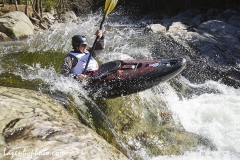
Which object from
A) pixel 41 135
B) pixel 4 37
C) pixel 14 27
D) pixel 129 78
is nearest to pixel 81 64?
pixel 129 78

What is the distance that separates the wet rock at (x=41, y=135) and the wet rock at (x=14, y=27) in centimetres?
950

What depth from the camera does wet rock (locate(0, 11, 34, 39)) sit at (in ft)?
38.4

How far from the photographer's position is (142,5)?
1282 inches

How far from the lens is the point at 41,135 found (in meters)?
2.56

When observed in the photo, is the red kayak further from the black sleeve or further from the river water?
the black sleeve

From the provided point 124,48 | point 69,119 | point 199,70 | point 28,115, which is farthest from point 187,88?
point 28,115

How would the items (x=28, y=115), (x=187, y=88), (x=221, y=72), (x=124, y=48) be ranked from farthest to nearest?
(x=124, y=48), (x=221, y=72), (x=187, y=88), (x=28, y=115)

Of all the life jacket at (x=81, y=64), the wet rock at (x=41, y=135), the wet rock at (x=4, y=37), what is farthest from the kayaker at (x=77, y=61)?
the wet rock at (x=4, y=37)

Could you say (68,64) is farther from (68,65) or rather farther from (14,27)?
(14,27)

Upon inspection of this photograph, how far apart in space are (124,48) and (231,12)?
27.1 feet

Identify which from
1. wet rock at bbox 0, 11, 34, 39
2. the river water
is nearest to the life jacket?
the river water

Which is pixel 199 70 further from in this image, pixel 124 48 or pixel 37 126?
pixel 37 126

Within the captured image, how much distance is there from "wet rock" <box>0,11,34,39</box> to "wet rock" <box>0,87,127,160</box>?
950 centimetres

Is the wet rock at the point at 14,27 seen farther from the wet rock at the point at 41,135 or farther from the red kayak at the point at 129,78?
the wet rock at the point at 41,135
